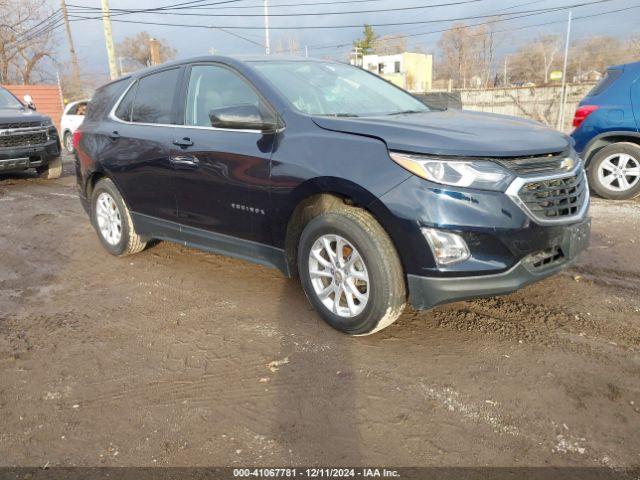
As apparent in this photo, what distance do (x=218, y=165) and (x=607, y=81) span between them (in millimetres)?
5818

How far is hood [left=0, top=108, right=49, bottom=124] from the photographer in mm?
9359

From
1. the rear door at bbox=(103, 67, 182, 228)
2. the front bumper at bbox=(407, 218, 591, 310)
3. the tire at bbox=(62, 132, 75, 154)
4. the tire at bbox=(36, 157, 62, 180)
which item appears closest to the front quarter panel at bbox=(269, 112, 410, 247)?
the front bumper at bbox=(407, 218, 591, 310)

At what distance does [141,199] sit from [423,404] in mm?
3146

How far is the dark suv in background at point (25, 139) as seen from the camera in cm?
938

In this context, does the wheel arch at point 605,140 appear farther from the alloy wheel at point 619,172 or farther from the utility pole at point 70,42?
the utility pole at point 70,42

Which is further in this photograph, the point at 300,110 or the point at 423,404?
the point at 300,110

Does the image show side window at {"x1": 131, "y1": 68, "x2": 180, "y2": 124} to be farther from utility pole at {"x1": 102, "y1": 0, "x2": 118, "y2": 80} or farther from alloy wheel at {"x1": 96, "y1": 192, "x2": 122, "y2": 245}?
utility pole at {"x1": 102, "y1": 0, "x2": 118, "y2": 80}

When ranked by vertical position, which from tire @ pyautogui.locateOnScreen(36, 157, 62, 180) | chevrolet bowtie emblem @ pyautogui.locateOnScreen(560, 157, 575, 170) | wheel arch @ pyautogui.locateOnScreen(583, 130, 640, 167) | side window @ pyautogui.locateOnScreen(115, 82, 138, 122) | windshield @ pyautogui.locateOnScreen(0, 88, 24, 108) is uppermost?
windshield @ pyautogui.locateOnScreen(0, 88, 24, 108)

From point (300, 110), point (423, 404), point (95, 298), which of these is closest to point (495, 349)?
point (423, 404)

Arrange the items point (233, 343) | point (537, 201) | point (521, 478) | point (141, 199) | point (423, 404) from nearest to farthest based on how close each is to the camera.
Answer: point (521, 478) → point (423, 404) → point (537, 201) → point (233, 343) → point (141, 199)

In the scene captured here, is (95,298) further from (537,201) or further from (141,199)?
(537,201)

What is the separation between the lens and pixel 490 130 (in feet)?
10.3

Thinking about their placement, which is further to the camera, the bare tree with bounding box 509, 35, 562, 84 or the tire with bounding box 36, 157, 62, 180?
the bare tree with bounding box 509, 35, 562, 84

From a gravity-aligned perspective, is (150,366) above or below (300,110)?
below
